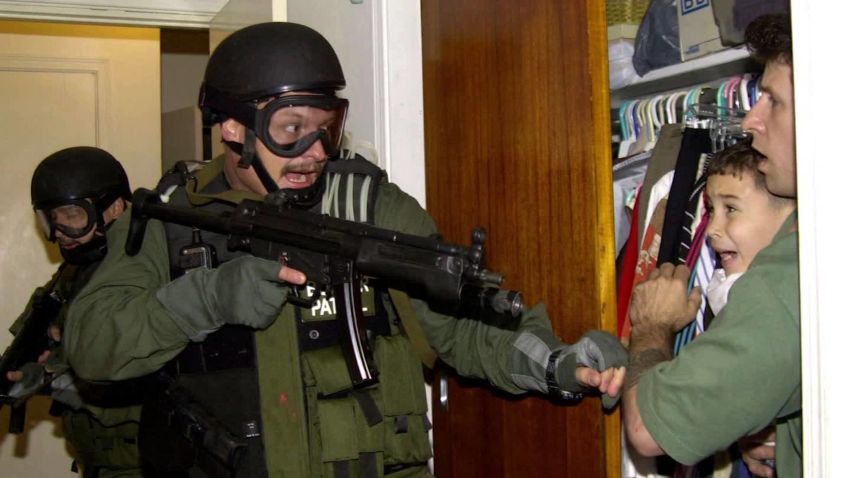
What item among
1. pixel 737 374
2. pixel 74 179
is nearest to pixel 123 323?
pixel 737 374

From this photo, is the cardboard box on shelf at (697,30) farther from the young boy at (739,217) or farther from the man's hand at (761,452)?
the man's hand at (761,452)

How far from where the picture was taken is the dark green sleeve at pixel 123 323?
161 cm

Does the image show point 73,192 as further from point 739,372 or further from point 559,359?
point 739,372

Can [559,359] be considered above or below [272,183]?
below

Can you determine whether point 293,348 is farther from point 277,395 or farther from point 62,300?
point 62,300

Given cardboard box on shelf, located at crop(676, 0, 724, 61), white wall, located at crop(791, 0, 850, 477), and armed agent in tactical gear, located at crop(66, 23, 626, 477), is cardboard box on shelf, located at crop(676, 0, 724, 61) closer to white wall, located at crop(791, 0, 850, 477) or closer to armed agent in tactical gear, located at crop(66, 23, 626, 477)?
armed agent in tactical gear, located at crop(66, 23, 626, 477)

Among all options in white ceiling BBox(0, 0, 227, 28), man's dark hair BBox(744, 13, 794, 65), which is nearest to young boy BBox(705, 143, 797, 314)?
man's dark hair BBox(744, 13, 794, 65)

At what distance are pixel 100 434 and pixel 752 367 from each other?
2.00 metres

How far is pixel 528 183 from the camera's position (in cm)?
177

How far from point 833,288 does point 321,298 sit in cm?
102

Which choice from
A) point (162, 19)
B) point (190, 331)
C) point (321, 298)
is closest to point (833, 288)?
point (321, 298)

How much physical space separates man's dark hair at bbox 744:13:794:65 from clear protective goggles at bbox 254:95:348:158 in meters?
0.85

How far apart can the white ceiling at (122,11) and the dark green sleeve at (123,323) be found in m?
1.33

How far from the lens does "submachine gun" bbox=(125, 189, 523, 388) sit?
4.65 feet
